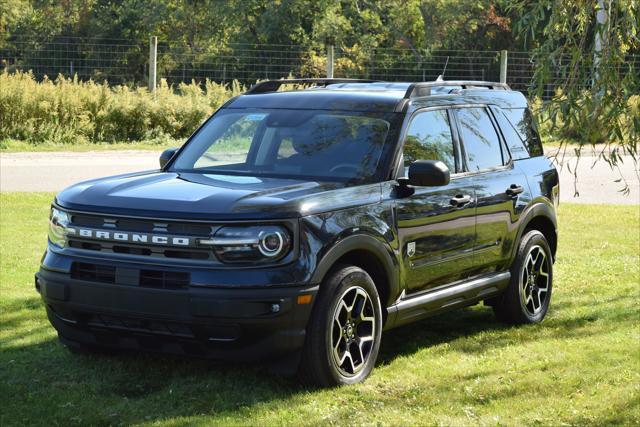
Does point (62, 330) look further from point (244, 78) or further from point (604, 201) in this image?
point (244, 78)

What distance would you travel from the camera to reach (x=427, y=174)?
22.4 ft

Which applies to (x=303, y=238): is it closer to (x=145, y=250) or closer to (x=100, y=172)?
(x=145, y=250)

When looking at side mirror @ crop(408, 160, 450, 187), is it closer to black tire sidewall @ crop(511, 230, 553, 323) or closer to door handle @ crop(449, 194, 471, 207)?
door handle @ crop(449, 194, 471, 207)

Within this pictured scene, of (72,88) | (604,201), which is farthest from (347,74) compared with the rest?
(604,201)

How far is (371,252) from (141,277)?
54.7 inches

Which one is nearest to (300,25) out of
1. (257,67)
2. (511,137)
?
(257,67)

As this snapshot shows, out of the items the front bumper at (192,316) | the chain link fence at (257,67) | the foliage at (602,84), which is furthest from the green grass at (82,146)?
the foliage at (602,84)

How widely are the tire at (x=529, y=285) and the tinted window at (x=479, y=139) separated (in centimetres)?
73

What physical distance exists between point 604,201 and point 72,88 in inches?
500

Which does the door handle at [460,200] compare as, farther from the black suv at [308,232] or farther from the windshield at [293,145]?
the windshield at [293,145]

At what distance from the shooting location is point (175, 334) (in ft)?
20.1

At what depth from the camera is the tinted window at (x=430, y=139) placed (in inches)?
287

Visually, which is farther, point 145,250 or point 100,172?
point 100,172

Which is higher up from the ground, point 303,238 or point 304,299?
point 303,238
